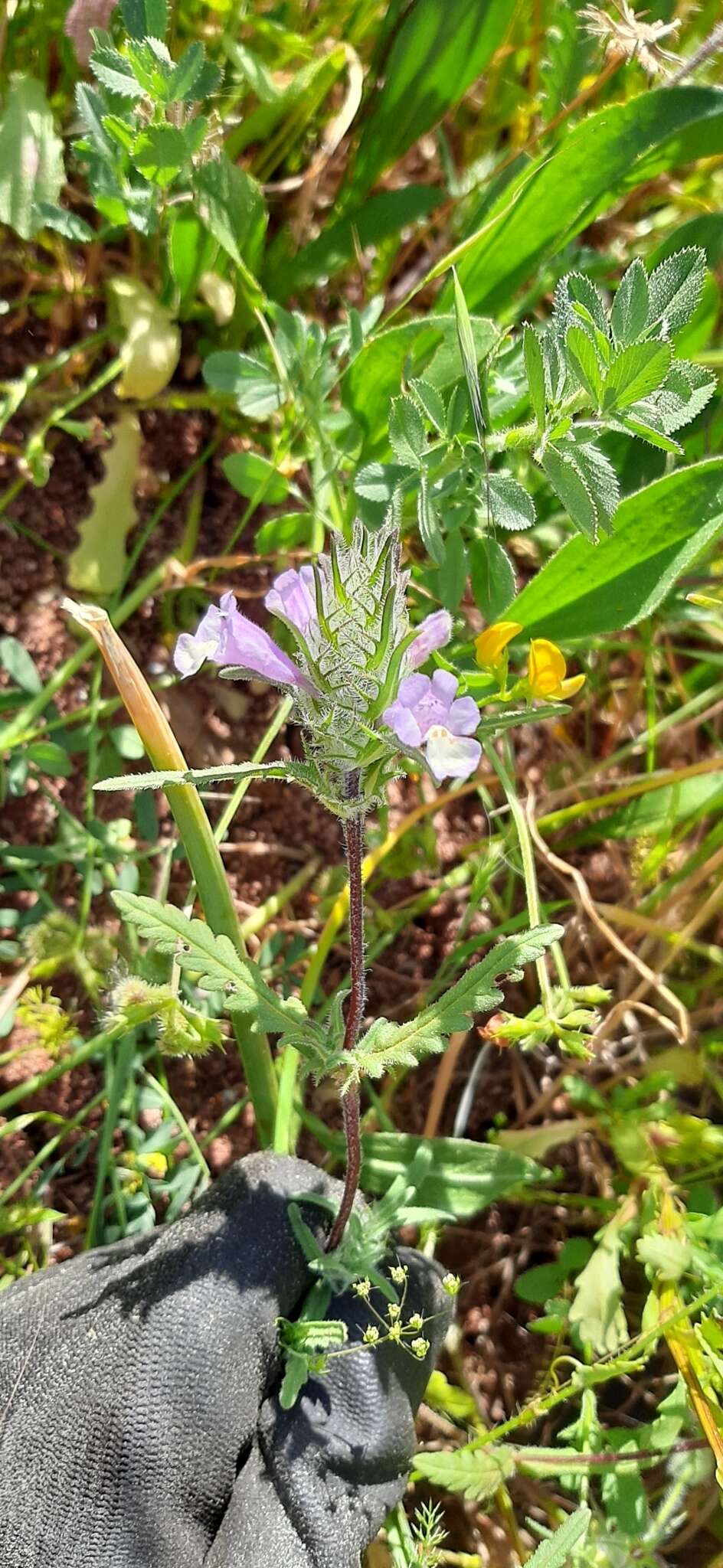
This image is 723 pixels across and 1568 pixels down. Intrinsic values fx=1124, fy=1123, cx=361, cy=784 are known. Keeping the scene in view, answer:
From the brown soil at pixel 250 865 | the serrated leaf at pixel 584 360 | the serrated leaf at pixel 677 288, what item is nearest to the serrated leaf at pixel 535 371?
the serrated leaf at pixel 584 360

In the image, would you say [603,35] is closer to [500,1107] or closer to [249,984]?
[249,984]

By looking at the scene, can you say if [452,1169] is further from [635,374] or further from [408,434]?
[635,374]

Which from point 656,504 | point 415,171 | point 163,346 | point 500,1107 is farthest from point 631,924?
point 415,171

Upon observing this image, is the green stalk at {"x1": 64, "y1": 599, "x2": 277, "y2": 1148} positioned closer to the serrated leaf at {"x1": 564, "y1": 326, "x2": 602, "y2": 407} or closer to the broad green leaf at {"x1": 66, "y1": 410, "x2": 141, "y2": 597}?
the broad green leaf at {"x1": 66, "y1": 410, "x2": 141, "y2": 597}

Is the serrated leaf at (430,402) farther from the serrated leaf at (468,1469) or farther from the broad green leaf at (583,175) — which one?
the serrated leaf at (468,1469)

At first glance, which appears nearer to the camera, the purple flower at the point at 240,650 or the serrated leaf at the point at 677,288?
the purple flower at the point at 240,650
